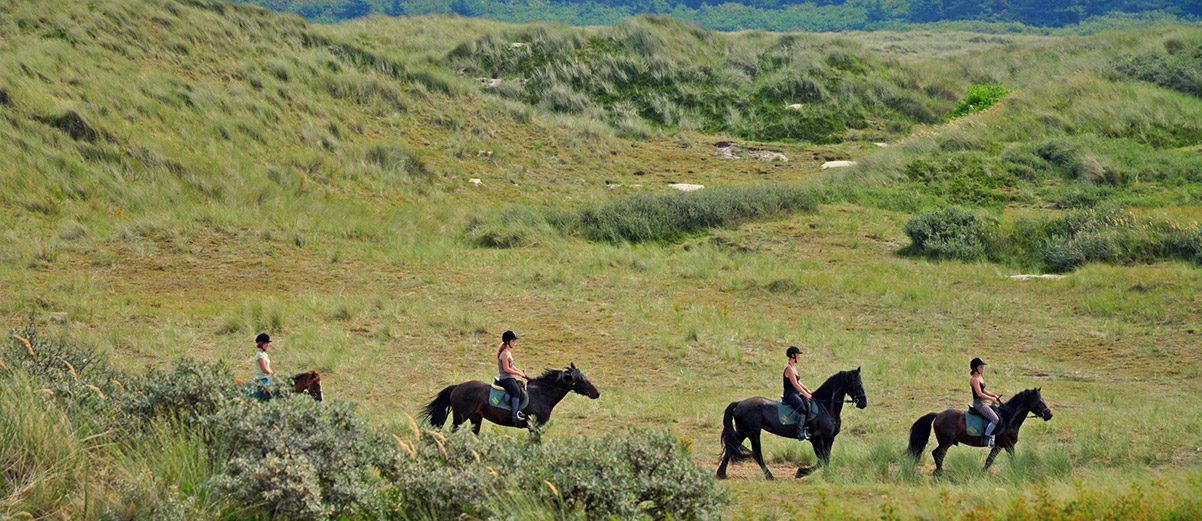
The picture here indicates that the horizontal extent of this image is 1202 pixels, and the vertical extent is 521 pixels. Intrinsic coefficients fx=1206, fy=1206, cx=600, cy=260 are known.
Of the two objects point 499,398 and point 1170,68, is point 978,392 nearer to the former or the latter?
point 499,398

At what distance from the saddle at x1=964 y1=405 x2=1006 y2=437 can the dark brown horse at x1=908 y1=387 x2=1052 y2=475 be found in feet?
0.07

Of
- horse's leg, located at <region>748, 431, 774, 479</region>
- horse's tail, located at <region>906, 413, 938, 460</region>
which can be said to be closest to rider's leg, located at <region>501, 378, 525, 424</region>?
horse's leg, located at <region>748, 431, 774, 479</region>

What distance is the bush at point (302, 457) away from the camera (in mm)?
8742

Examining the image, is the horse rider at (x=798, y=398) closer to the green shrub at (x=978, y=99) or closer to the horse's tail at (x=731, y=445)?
the horse's tail at (x=731, y=445)

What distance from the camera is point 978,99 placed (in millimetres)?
46469

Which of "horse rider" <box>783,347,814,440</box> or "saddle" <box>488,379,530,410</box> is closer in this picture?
"horse rider" <box>783,347,814,440</box>

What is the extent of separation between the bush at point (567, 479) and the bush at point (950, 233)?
19053 millimetres

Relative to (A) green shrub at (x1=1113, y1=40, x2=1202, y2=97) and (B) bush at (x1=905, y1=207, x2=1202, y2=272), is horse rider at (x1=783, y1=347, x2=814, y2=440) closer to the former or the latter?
(B) bush at (x1=905, y1=207, x2=1202, y2=272)

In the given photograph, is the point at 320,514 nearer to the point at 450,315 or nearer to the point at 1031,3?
the point at 450,315

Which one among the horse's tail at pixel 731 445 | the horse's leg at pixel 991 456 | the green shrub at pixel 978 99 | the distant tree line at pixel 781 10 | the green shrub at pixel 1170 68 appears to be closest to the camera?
the horse's tail at pixel 731 445

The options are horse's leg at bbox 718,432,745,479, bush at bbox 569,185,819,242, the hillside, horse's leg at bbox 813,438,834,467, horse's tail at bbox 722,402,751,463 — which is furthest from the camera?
bush at bbox 569,185,819,242

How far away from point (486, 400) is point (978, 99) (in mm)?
36829

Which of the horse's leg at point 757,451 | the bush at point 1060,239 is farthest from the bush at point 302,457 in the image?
the bush at point 1060,239

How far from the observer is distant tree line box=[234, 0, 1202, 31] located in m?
140
